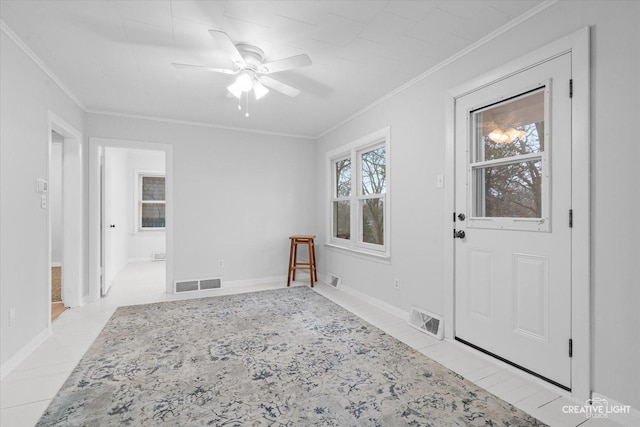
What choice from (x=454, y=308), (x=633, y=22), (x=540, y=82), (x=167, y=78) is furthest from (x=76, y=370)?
(x=633, y=22)

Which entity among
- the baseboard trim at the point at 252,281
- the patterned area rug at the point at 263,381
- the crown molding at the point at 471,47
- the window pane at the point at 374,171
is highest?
the crown molding at the point at 471,47

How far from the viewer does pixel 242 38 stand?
7.60ft

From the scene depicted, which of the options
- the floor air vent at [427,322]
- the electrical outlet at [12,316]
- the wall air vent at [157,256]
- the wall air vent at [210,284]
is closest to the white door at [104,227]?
the wall air vent at [210,284]

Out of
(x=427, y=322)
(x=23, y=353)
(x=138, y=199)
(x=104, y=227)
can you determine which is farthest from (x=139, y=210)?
(x=427, y=322)

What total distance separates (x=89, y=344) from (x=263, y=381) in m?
1.69

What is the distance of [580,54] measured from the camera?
5.88 ft

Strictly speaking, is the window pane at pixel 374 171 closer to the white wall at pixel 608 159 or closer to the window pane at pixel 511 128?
the white wall at pixel 608 159

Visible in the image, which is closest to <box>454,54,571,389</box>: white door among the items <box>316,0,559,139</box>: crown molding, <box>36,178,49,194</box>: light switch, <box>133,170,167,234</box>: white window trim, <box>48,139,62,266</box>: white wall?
<box>316,0,559,139</box>: crown molding

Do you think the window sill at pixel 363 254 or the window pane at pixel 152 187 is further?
the window pane at pixel 152 187

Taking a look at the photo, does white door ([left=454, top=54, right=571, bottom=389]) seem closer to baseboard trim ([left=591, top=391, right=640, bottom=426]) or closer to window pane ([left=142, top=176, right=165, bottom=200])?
baseboard trim ([left=591, top=391, right=640, bottom=426])

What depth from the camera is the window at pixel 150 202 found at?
284 inches

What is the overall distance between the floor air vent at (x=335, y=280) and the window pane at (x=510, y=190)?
2.46 m

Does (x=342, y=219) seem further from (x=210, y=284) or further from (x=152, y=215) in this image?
(x=152, y=215)

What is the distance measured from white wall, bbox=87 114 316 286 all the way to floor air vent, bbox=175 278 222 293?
9 cm
